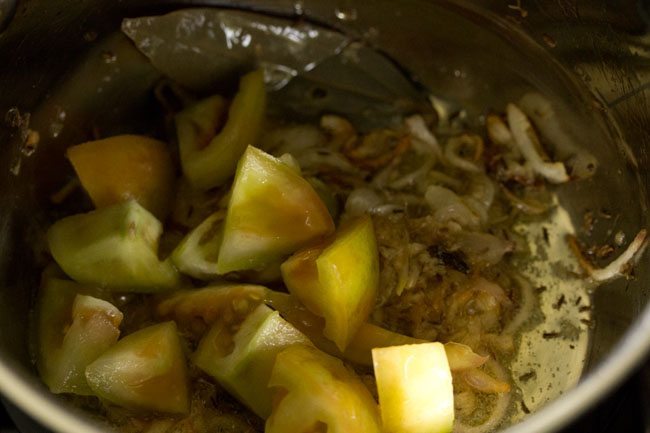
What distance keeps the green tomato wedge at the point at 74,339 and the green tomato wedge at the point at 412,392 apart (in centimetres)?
39

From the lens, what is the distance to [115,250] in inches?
47.3

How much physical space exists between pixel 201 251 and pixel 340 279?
249mm

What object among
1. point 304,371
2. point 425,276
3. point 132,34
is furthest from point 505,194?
point 132,34

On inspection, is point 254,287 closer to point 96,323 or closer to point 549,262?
point 96,323

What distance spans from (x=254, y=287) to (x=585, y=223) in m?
0.59

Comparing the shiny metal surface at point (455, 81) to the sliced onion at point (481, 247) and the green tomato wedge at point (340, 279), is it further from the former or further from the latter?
the green tomato wedge at point (340, 279)

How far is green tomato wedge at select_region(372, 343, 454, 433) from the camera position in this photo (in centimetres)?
103

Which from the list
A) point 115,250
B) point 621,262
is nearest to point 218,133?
point 115,250

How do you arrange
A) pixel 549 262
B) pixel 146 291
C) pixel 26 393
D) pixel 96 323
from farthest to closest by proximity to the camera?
1. pixel 549 262
2. pixel 146 291
3. pixel 96 323
4. pixel 26 393

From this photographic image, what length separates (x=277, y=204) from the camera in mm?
1208

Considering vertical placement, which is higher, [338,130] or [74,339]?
[338,130]

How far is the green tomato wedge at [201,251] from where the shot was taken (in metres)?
1.24

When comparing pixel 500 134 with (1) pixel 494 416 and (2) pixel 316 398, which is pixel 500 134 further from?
(2) pixel 316 398

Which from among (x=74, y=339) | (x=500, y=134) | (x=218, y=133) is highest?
(x=500, y=134)
